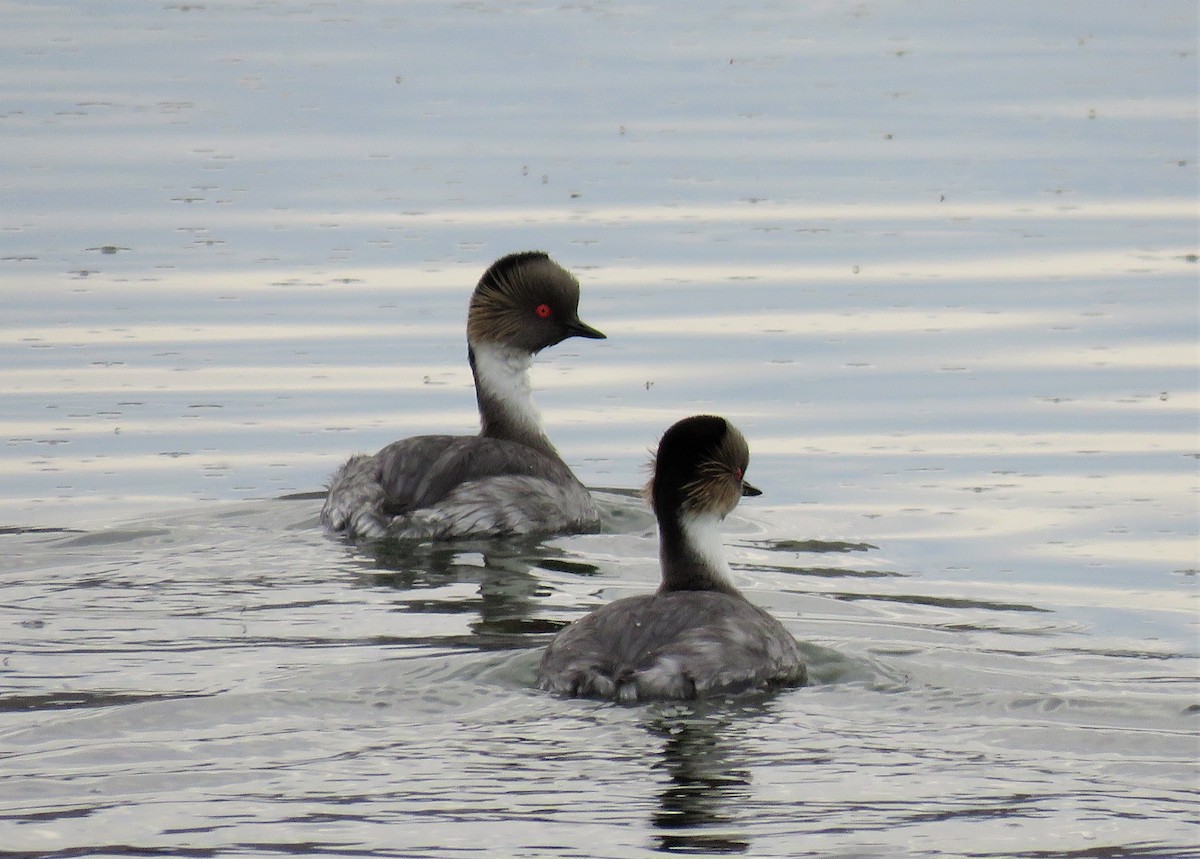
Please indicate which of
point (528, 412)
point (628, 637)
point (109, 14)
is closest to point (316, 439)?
point (528, 412)

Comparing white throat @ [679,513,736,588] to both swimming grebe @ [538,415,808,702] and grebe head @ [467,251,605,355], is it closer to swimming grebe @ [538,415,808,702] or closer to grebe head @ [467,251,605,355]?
swimming grebe @ [538,415,808,702]

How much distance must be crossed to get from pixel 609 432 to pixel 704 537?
5.42 metres

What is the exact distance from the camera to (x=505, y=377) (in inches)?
608

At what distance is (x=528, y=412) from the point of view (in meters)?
15.4

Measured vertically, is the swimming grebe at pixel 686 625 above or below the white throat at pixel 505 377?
below

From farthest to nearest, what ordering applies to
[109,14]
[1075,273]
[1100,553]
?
[109,14]
[1075,273]
[1100,553]

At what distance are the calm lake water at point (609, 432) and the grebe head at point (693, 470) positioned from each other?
83 centimetres

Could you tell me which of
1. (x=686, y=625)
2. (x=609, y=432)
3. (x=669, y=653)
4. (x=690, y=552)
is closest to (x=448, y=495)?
(x=609, y=432)

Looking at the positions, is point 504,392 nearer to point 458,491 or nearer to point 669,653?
point 458,491

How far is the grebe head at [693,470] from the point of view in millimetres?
11000

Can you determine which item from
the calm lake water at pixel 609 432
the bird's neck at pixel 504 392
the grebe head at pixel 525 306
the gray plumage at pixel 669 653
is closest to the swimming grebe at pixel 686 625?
the gray plumage at pixel 669 653

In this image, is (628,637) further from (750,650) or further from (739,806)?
(739,806)

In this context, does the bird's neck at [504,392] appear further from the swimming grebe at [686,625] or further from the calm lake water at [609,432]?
the swimming grebe at [686,625]

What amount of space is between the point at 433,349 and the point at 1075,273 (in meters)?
5.51
